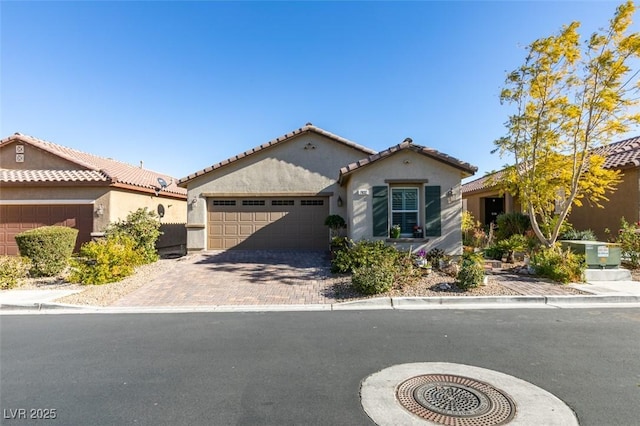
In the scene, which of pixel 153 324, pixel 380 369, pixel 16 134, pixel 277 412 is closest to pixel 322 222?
pixel 153 324

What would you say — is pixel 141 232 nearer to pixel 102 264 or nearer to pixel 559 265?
pixel 102 264

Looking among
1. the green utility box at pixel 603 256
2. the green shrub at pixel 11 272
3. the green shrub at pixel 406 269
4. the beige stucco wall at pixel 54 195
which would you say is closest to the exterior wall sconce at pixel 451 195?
the green shrub at pixel 406 269

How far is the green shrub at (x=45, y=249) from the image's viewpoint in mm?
9758

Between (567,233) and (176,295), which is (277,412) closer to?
(176,295)

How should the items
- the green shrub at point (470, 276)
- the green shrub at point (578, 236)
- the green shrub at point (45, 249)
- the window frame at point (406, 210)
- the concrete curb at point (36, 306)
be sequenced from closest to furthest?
the concrete curb at point (36, 306) < the green shrub at point (470, 276) < the green shrub at point (45, 249) < the window frame at point (406, 210) < the green shrub at point (578, 236)

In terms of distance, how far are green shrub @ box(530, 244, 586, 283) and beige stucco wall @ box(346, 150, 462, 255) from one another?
7.39ft

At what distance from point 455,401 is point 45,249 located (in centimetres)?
1181

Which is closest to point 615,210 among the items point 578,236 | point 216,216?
point 578,236

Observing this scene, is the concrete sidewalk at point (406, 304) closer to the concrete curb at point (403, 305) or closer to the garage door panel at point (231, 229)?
the concrete curb at point (403, 305)

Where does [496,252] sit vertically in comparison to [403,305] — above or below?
above

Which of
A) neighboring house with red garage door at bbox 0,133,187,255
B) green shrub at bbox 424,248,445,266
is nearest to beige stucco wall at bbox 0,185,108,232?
neighboring house with red garage door at bbox 0,133,187,255

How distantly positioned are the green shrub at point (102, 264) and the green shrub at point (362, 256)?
636 centimetres

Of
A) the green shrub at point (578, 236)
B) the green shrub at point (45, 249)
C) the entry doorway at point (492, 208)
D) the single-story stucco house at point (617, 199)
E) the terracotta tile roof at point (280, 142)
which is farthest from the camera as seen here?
the entry doorway at point (492, 208)

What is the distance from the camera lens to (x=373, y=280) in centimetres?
782
